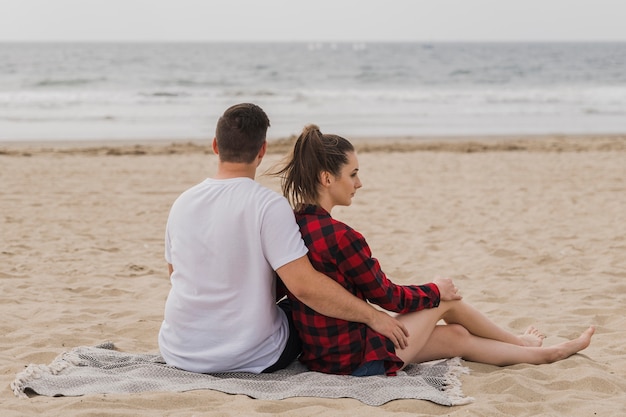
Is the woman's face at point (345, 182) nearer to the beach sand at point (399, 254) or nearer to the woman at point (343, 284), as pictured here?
the woman at point (343, 284)

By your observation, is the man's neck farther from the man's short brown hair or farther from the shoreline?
the shoreline

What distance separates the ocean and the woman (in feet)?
43.9

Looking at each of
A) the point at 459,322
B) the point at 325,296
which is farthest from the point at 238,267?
the point at 459,322

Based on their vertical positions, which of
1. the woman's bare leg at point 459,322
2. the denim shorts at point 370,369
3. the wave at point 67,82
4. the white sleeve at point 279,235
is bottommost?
the denim shorts at point 370,369

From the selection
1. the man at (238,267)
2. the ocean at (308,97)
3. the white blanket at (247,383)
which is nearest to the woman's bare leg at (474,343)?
the white blanket at (247,383)

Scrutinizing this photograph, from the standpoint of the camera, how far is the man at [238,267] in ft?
10.1

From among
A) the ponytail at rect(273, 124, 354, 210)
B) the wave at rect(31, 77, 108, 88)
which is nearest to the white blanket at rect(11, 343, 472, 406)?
the ponytail at rect(273, 124, 354, 210)

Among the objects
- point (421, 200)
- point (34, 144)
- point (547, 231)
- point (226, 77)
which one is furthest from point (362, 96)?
point (547, 231)

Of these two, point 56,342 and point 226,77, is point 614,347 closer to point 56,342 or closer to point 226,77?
point 56,342

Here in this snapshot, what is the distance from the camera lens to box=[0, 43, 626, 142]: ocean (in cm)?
1857

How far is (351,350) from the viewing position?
3.38 meters

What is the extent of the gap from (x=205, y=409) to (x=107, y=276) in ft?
10.5

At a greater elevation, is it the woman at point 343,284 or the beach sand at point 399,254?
the woman at point 343,284

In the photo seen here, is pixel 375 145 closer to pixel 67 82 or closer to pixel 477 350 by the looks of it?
pixel 477 350
